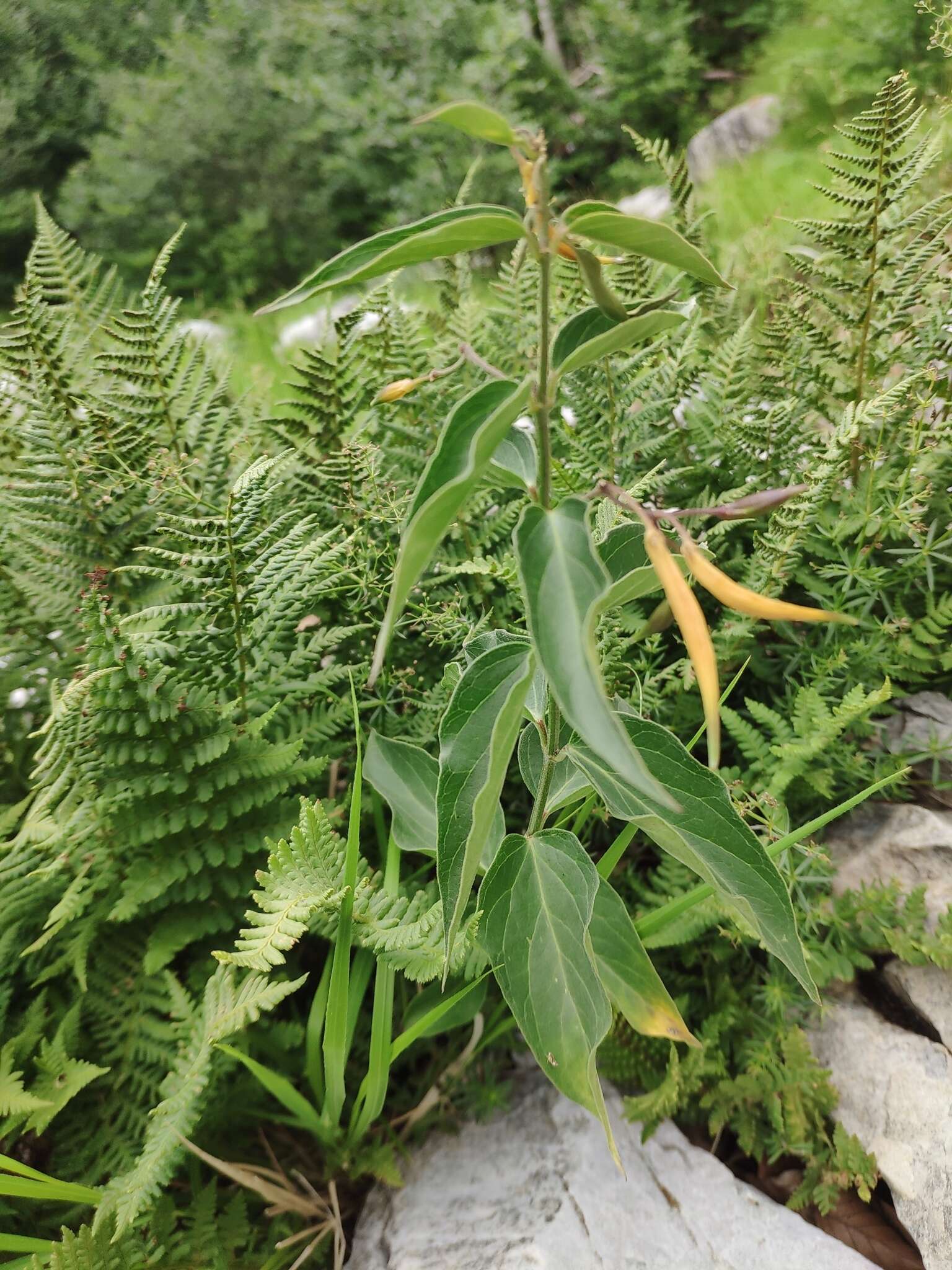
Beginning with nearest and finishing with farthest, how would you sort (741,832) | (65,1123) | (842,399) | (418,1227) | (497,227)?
1. (497,227)
2. (741,832)
3. (418,1227)
4. (65,1123)
5. (842,399)

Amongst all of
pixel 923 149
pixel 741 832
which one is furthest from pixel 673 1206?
pixel 923 149

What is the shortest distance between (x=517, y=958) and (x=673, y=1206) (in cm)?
53

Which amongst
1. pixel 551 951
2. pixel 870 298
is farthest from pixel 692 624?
pixel 870 298

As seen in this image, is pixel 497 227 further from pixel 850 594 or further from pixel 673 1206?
pixel 673 1206

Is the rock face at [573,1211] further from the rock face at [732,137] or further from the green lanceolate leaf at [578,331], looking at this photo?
the rock face at [732,137]

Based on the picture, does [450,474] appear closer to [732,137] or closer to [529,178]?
[529,178]

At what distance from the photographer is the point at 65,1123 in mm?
1198

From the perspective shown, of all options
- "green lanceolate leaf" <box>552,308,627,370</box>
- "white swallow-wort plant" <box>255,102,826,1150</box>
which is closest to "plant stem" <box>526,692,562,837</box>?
"white swallow-wort plant" <box>255,102,826,1150</box>

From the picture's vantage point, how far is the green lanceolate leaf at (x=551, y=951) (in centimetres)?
87

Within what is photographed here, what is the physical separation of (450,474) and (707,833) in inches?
19.3

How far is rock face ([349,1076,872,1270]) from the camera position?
3.34 feet

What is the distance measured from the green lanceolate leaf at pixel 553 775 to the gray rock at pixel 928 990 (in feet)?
2.02

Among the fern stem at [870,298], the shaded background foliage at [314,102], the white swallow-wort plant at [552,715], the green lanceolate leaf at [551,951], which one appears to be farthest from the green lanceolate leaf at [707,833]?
the shaded background foliage at [314,102]

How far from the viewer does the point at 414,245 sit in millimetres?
608
